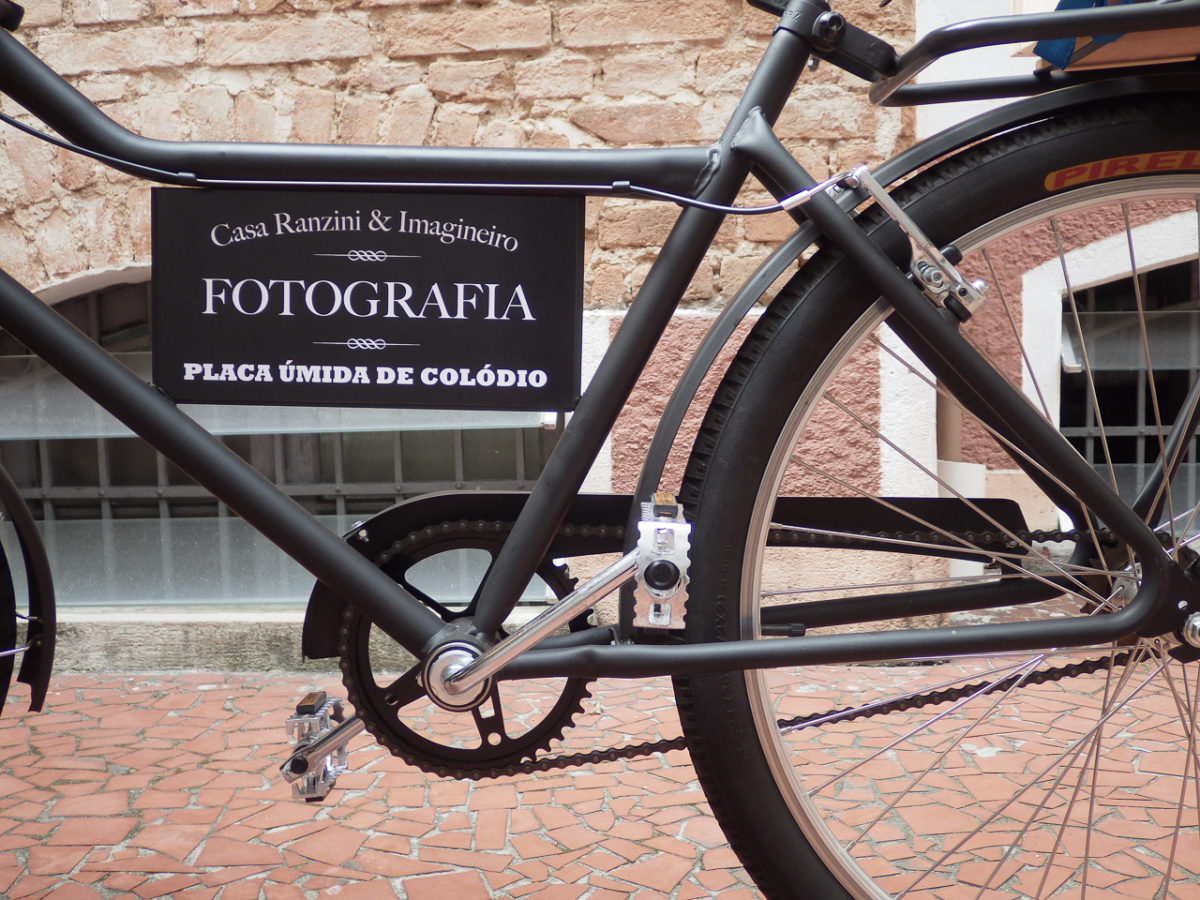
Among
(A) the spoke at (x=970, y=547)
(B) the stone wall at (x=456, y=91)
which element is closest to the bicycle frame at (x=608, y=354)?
(A) the spoke at (x=970, y=547)

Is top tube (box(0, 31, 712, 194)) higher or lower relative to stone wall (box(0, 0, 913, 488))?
lower

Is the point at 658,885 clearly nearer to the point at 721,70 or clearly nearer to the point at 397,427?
the point at 397,427

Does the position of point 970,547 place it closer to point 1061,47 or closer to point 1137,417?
point 1061,47

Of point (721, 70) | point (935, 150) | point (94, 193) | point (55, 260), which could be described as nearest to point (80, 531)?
point (55, 260)

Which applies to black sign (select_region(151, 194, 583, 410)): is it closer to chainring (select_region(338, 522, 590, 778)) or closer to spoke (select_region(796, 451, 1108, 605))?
chainring (select_region(338, 522, 590, 778))

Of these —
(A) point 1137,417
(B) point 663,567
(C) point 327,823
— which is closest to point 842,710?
(B) point 663,567

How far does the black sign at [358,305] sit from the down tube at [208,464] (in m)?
0.06

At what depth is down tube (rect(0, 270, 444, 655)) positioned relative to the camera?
138 centimetres

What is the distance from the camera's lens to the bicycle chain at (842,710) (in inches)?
58.7

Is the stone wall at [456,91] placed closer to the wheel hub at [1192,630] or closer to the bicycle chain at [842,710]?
the bicycle chain at [842,710]

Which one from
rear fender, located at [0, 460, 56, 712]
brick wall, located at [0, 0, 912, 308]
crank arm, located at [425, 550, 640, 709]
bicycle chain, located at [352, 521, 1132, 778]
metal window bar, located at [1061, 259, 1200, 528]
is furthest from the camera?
metal window bar, located at [1061, 259, 1200, 528]

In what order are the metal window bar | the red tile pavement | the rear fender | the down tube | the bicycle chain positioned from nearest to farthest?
the down tube, the bicycle chain, the rear fender, the red tile pavement, the metal window bar

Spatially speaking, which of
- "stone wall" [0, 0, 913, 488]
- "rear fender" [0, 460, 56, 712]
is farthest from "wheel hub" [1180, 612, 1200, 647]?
"stone wall" [0, 0, 913, 488]

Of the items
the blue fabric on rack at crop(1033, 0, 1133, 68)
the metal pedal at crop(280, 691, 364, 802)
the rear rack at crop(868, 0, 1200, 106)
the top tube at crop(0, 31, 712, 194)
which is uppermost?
the blue fabric on rack at crop(1033, 0, 1133, 68)
